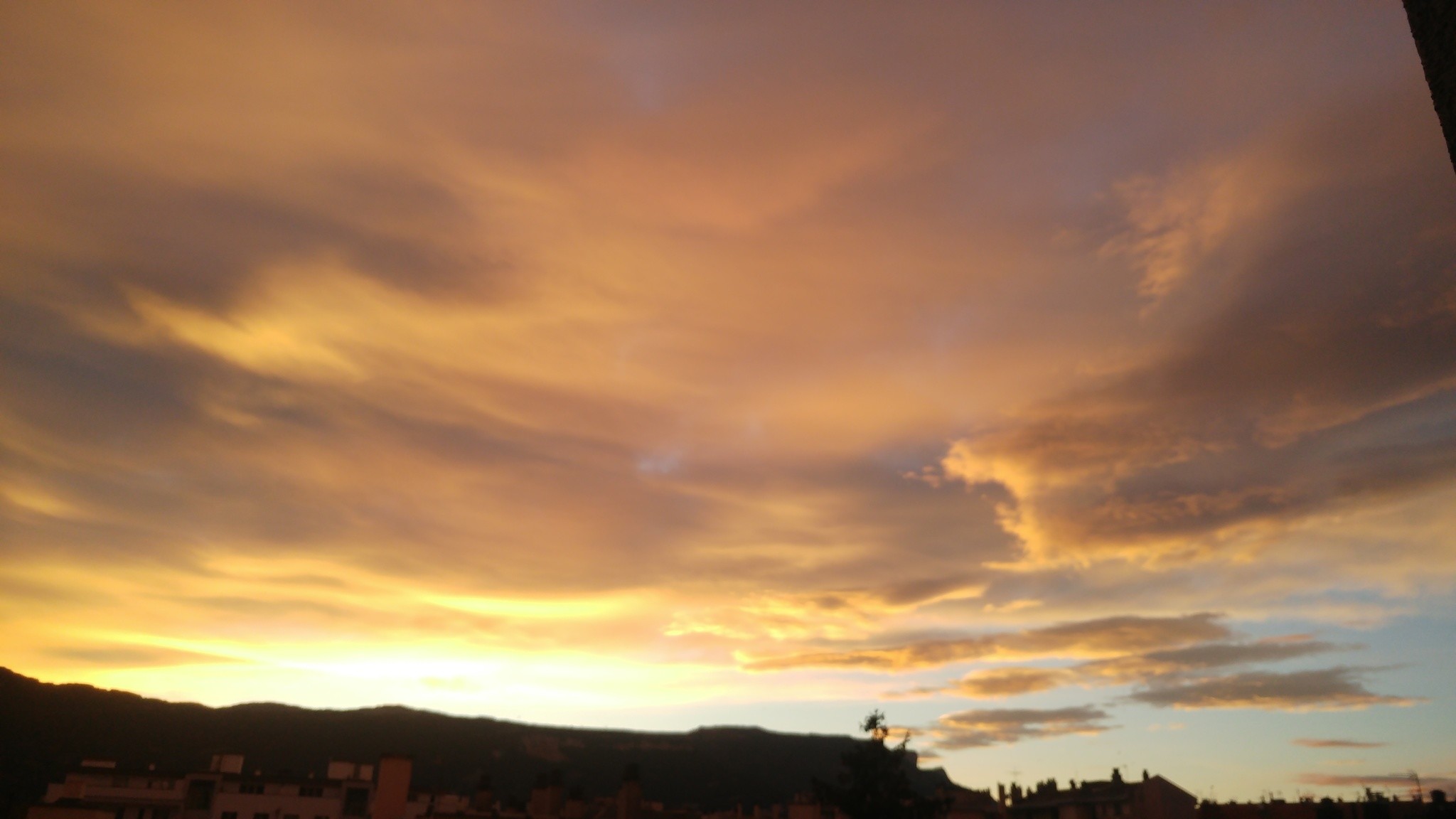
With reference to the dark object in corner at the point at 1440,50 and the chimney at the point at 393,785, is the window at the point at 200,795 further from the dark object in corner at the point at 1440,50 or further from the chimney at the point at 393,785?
the dark object in corner at the point at 1440,50

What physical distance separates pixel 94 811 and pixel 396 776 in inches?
517

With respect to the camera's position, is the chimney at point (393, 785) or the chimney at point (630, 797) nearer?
the chimney at point (393, 785)

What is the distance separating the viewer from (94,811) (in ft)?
128

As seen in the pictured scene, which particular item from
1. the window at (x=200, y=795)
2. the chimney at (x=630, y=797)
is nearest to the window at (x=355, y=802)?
the window at (x=200, y=795)

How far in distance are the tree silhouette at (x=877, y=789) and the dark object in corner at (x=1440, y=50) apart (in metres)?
58.9

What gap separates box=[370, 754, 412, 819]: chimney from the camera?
149ft

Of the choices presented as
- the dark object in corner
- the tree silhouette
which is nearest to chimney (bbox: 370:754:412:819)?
the tree silhouette

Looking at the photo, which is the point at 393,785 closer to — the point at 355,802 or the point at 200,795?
the point at 355,802

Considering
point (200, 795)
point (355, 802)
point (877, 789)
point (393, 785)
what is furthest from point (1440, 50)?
point (200, 795)

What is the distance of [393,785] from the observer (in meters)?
45.6

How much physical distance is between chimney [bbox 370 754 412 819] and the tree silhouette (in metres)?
26.9

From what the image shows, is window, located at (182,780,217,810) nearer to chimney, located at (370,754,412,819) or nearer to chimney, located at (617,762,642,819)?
chimney, located at (370,754,412,819)

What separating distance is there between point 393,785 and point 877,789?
31.4 meters

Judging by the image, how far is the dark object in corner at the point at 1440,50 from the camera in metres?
4.86
